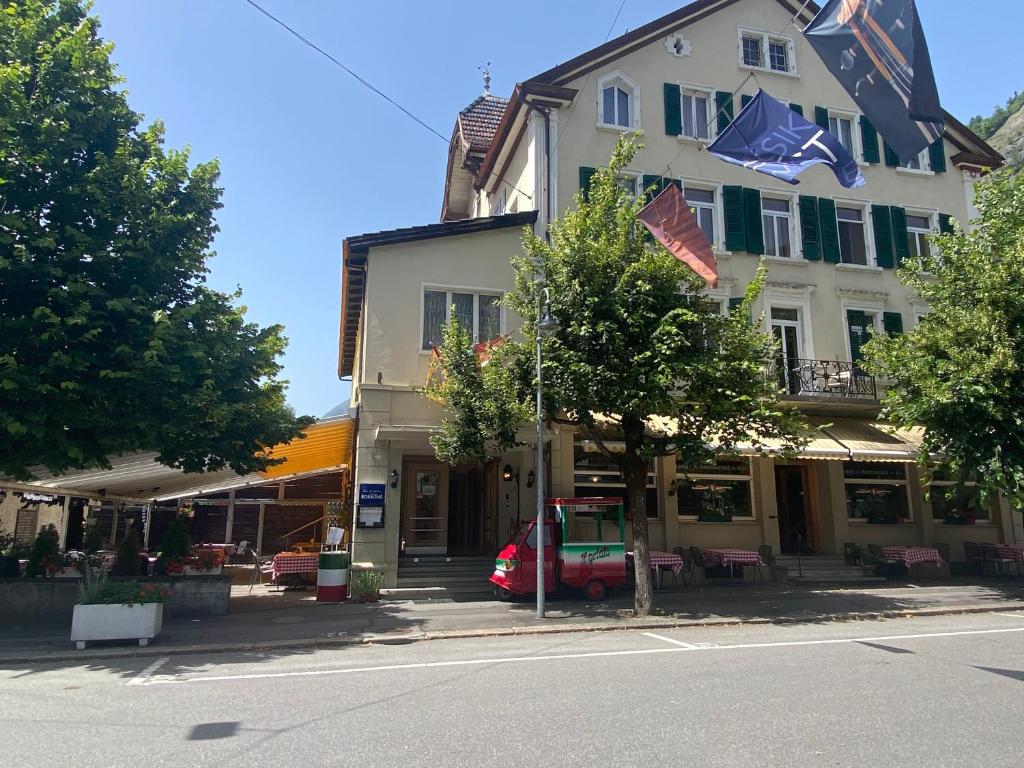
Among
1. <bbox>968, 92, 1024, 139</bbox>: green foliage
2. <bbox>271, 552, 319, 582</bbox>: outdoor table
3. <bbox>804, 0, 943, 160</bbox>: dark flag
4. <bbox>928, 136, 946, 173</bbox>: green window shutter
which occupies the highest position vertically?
<bbox>968, 92, 1024, 139</bbox>: green foliage

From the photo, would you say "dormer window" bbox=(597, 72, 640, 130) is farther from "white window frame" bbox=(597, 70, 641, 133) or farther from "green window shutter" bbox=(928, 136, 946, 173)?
"green window shutter" bbox=(928, 136, 946, 173)

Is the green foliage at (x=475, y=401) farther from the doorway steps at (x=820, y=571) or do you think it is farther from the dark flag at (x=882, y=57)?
the doorway steps at (x=820, y=571)

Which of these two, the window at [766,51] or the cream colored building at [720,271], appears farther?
the window at [766,51]

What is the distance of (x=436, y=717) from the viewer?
596 cm

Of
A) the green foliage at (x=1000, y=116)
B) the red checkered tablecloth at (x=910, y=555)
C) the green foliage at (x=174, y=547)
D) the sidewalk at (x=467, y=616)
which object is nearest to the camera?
the sidewalk at (x=467, y=616)

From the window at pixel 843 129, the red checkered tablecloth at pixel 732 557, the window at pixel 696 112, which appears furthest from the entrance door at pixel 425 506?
the window at pixel 843 129

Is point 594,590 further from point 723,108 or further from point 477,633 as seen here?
point 723,108

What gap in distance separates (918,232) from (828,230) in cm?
340

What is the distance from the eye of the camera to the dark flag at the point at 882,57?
984cm

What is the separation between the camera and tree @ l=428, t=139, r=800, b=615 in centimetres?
1198

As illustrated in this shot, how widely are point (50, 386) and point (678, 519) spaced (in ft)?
45.7

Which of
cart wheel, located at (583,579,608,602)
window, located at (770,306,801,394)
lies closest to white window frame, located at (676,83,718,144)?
Result: window, located at (770,306,801,394)

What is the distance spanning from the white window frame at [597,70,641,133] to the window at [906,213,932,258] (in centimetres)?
907

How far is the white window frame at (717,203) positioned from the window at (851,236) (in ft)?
12.7
